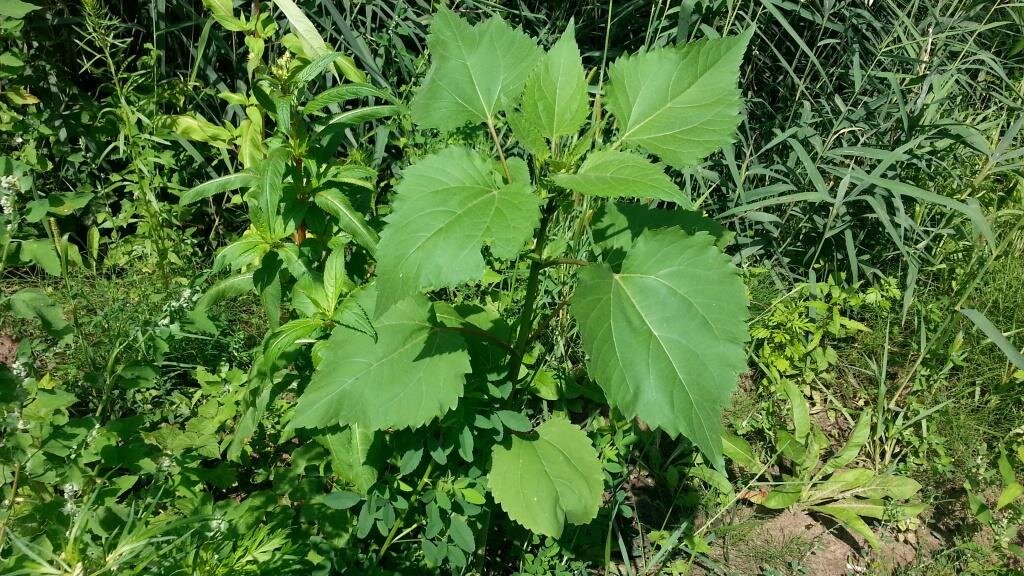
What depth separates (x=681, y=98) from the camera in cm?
158

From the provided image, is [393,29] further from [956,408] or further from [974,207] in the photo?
[956,408]

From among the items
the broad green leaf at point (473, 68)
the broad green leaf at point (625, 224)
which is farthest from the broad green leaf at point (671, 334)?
the broad green leaf at point (473, 68)

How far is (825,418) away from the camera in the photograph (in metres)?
3.11

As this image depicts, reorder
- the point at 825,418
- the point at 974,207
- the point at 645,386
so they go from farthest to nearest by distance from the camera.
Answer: the point at 825,418
the point at 974,207
the point at 645,386

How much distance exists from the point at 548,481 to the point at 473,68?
104 cm

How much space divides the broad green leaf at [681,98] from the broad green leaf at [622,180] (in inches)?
5.2

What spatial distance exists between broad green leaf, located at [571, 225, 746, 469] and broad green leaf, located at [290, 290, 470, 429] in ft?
1.24

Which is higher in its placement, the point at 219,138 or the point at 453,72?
the point at 453,72

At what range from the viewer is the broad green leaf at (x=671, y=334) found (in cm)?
134

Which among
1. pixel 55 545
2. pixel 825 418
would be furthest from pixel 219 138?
pixel 825 418

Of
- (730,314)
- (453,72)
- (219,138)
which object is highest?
(453,72)

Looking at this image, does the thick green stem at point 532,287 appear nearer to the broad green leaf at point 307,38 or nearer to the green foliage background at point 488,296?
the green foliage background at point 488,296

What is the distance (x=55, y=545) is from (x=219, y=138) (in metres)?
1.69

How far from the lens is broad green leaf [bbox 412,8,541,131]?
1693 millimetres
